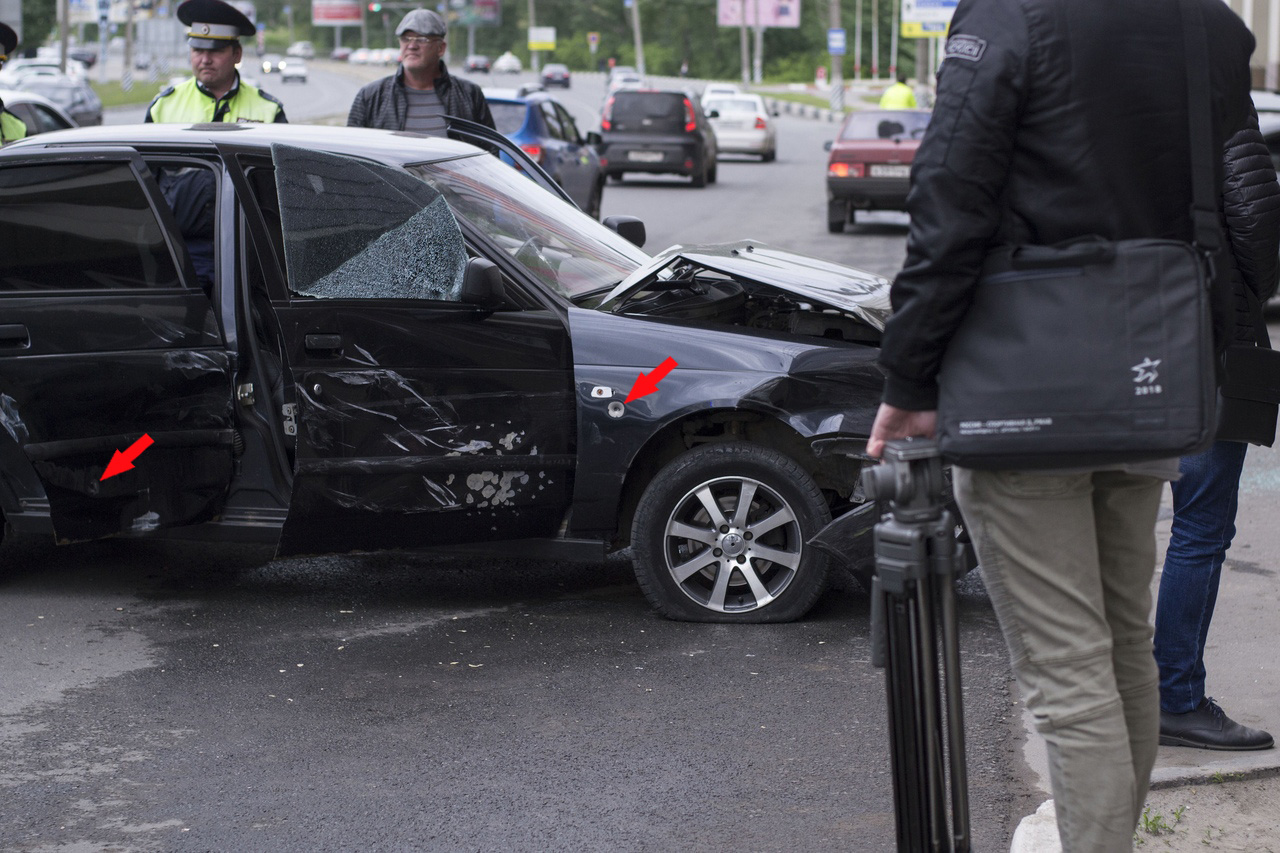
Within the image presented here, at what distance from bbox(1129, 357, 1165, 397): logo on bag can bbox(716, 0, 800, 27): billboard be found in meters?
93.1

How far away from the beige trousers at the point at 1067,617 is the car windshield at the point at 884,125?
17.0m

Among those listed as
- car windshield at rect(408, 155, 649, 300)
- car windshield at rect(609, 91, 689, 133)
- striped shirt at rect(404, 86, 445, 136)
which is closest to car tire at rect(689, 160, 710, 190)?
car windshield at rect(609, 91, 689, 133)

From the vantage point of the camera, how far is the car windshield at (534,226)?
211 inches

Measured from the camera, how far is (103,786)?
392 cm

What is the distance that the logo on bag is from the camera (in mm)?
2441

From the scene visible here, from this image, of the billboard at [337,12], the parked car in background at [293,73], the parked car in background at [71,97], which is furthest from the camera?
the billboard at [337,12]

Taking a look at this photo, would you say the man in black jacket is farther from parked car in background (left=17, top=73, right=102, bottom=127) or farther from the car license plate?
parked car in background (left=17, top=73, right=102, bottom=127)

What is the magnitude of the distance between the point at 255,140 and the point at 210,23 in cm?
227

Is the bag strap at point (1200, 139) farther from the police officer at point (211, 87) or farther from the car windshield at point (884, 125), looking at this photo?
the car windshield at point (884, 125)

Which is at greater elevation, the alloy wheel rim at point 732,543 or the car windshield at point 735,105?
the car windshield at point 735,105

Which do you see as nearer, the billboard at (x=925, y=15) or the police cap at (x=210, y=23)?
the police cap at (x=210, y=23)

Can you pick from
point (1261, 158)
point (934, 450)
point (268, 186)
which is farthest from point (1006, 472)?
point (268, 186)

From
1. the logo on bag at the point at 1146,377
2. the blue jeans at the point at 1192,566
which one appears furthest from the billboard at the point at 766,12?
the logo on bag at the point at 1146,377

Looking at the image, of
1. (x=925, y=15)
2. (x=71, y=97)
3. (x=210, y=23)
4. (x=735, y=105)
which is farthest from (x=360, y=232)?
(x=925, y=15)
